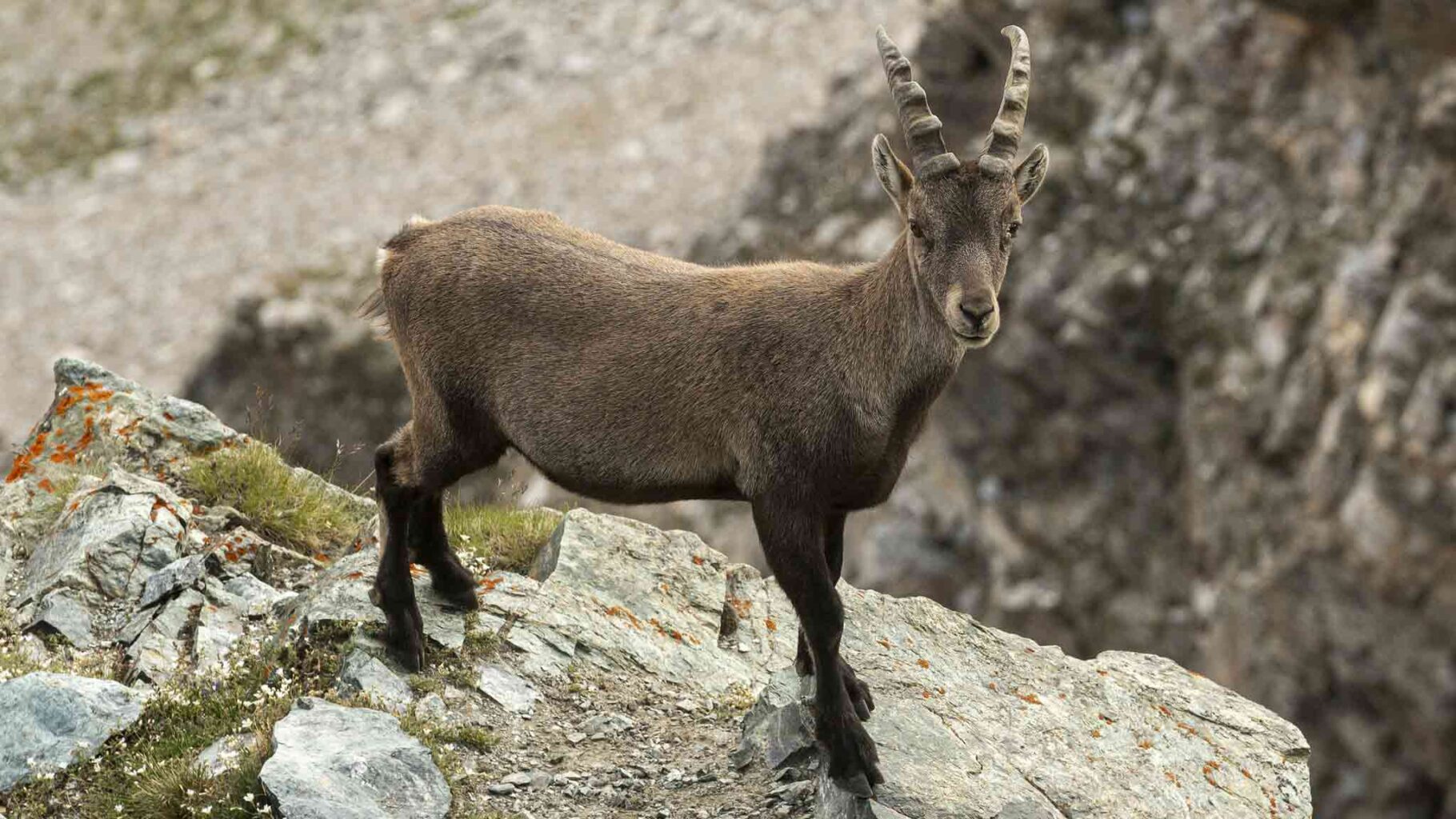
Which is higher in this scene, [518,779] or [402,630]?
[402,630]

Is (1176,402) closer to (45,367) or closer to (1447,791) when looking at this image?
(1447,791)

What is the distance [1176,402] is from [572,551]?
51.2 ft

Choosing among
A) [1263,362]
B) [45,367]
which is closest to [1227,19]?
[1263,362]

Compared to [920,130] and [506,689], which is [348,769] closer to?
[506,689]

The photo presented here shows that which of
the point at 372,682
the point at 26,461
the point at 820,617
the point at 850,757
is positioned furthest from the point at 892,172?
the point at 26,461

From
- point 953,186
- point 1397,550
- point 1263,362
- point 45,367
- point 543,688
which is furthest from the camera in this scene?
point 45,367

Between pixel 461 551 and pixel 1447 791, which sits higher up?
pixel 461 551

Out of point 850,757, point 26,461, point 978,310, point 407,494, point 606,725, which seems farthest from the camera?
point 26,461

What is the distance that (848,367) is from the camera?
837 centimetres

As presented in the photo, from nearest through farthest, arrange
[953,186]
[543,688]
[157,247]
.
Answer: [953,186] → [543,688] → [157,247]

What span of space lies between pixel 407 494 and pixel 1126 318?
16536mm

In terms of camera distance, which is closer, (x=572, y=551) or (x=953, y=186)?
(x=953, y=186)

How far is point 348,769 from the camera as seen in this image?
7973 mm

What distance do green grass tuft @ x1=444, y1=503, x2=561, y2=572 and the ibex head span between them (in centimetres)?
398
